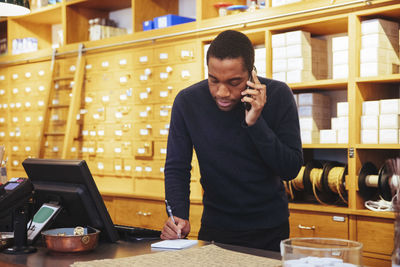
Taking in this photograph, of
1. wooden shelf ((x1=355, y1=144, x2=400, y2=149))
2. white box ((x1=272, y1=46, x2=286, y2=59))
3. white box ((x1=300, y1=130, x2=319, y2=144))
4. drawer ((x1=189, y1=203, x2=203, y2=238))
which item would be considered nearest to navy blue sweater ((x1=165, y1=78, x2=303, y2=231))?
wooden shelf ((x1=355, y1=144, x2=400, y2=149))

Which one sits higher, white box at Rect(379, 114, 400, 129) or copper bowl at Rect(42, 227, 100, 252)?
white box at Rect(379, 114, 400, 129)

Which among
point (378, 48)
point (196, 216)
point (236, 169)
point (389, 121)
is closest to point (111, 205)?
point (196, 216)

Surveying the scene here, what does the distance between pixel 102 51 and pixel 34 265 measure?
162 inches

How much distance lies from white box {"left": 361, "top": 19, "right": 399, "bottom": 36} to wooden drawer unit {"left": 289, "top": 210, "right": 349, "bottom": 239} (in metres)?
1.26

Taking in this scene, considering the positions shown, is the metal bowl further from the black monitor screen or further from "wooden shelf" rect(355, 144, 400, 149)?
"wooden shelf" rect(355, 144, 400, 149)

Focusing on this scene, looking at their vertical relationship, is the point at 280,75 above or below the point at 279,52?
below

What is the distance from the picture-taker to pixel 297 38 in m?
4.03

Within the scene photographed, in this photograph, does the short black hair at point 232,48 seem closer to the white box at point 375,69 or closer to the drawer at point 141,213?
the white box at point 375,69

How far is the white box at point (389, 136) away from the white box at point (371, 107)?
142mm

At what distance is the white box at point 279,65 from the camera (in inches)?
162

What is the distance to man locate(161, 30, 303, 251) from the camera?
2.09 meters

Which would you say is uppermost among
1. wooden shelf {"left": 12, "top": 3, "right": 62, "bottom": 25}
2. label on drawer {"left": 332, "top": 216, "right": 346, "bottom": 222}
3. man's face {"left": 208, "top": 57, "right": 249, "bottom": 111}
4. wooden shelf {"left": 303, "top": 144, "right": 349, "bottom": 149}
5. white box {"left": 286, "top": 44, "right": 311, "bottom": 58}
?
wooden shelf {"left": 12, "top": 3, "right": 62, "bottom": 25}

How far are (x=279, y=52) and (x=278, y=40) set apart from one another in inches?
3.6

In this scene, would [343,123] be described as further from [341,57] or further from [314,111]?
[341,57]
